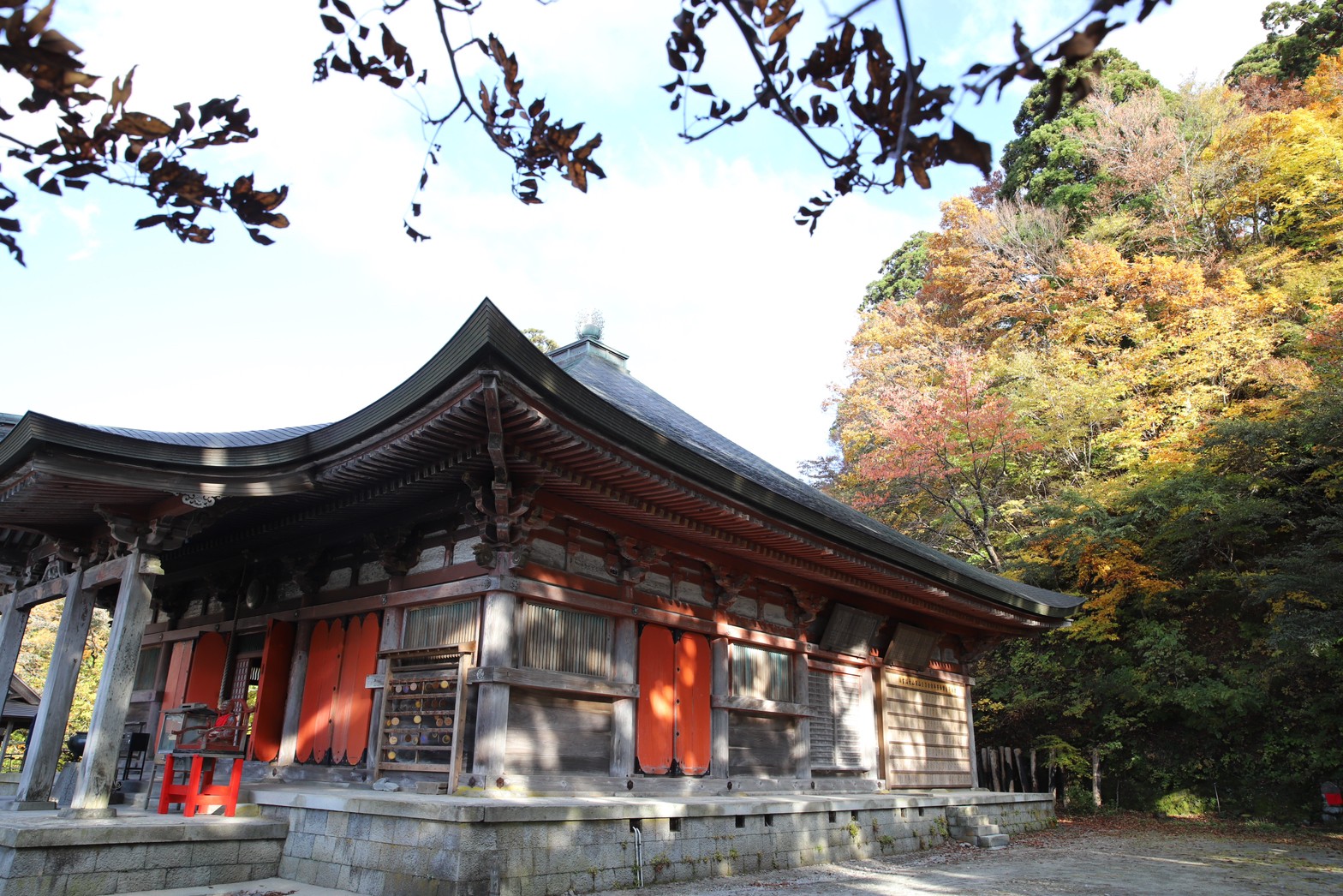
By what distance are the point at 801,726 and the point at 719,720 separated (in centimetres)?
171

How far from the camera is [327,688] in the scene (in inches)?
355

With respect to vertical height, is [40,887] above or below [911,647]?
below

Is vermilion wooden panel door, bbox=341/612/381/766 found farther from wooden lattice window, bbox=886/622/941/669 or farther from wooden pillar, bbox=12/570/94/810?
wooden lattice window, bbox=886/622/941/669

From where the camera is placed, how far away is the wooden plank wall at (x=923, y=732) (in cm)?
1257

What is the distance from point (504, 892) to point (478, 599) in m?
2.55

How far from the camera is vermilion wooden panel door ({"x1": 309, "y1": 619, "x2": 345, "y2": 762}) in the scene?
8820 millimetres

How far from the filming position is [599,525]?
27.5ft

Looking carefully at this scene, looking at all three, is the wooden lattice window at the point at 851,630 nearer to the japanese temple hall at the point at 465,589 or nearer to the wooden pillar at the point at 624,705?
the japanese temple hall at the point at 465,589

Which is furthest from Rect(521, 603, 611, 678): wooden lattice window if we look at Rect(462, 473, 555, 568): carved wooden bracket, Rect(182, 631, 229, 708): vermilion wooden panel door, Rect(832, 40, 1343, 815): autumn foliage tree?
Rect(832, 40, 1343, 815): autumn foliage tree

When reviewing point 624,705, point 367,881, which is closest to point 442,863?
point 367,881

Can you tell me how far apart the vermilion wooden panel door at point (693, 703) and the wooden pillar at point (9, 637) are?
289 inches

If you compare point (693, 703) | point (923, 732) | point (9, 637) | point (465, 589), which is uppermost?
point (465, 589)

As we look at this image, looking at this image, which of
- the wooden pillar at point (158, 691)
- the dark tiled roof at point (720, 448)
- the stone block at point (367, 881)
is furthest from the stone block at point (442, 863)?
the wooden pillar at point (158, 691)

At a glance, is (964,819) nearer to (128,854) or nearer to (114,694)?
(128,854)
